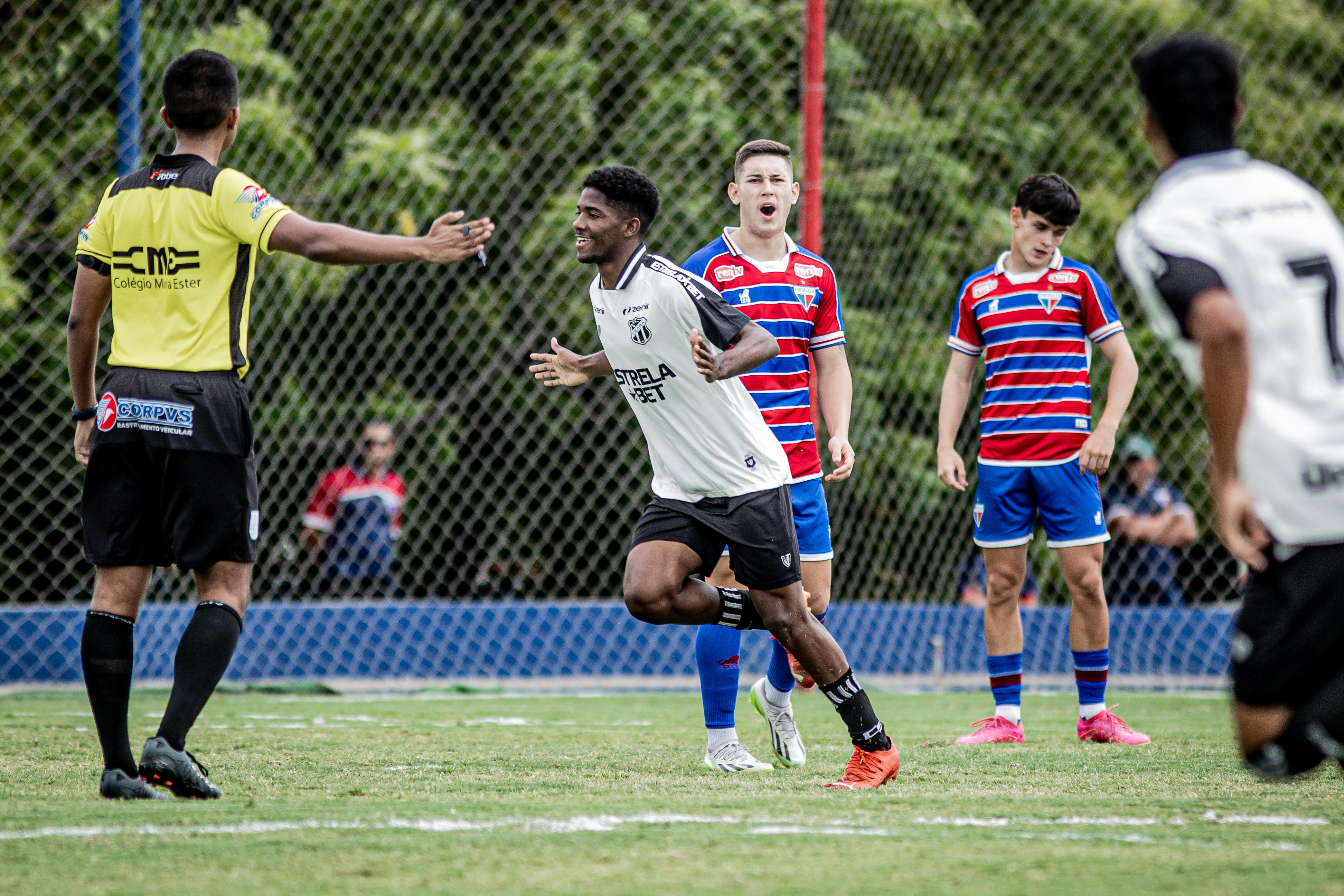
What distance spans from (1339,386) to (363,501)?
8.11 metres

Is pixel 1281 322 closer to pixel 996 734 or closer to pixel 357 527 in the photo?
pixel 996 734

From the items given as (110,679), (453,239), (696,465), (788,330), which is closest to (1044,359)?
(788,330)

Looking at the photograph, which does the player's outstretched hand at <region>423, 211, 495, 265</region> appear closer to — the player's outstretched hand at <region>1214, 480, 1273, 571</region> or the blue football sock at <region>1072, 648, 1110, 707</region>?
the player's outstretched hand at <region>1214, 480, 1273, 571</region>

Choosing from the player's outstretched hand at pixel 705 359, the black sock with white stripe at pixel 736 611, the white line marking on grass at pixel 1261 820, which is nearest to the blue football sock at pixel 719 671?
the black sock with white stripe at pixel 736 611

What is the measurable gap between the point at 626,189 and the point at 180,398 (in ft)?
5.36

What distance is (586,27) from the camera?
1140 cm

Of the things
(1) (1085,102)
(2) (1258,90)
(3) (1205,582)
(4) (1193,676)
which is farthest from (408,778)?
(2) (1258,90)

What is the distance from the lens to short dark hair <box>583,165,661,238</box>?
15.7 ft

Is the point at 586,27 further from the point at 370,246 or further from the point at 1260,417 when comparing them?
the point at 1260,417

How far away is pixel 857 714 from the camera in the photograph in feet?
14.5

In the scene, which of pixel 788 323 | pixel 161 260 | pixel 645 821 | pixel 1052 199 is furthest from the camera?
pixel 1052 199

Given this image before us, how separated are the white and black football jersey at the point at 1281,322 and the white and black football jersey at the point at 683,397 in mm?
1845

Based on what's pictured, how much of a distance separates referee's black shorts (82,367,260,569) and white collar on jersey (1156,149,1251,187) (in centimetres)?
270

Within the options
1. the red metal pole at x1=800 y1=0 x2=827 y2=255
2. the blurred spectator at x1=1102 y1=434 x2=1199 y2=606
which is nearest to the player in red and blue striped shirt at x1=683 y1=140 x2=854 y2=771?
the red metal pole at x1=800 y1=0 x2=827 y2=255
